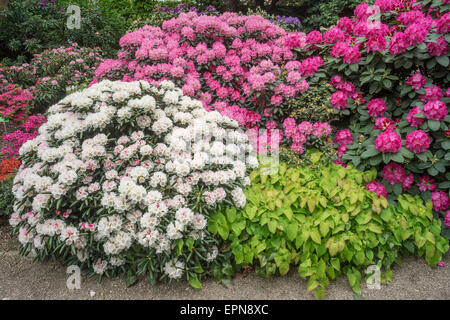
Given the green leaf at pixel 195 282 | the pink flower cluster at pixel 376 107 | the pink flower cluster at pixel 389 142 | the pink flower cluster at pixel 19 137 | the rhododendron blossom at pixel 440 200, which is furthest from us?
the pink flower cluster at pixel 19 137

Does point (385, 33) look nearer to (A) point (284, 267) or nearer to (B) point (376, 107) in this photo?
(B) point (376, 107)

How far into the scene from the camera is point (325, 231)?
91.3 inches

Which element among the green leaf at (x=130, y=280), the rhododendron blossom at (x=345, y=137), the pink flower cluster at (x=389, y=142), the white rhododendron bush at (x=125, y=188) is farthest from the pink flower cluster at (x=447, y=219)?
the green leaf at (x=130, y=280)

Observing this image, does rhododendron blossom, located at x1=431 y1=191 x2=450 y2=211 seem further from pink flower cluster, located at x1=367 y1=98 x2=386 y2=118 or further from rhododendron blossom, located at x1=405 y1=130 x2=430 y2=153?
pink flower cluster, located at x1=367 y1=98 x2=386 y2=118

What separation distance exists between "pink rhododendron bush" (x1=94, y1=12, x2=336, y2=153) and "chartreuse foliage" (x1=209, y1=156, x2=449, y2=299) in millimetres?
826

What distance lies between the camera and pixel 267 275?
7.71 feet

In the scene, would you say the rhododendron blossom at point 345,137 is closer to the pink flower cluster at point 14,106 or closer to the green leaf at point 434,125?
the green leaf at point 434,125

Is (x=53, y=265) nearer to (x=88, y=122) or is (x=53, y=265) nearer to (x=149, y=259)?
(x=149, y=259)

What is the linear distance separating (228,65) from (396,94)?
6.10 ft

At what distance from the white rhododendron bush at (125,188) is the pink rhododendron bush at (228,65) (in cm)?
92

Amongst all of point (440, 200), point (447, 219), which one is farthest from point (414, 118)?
point (447, 219)

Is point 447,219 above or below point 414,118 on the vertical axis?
below

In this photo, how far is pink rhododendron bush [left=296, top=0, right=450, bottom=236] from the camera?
265 centimetres

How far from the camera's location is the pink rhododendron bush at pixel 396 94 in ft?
8.70
